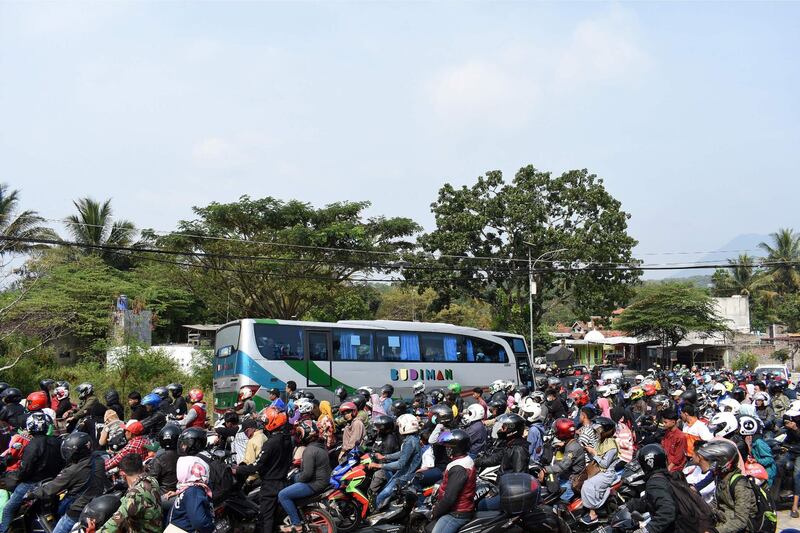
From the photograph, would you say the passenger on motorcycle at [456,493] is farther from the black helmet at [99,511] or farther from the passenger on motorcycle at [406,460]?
the black helmet at [99,511]

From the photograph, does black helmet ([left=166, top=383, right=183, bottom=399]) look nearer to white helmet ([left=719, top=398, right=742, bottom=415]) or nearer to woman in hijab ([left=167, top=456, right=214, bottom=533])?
woman in hijab ([left=167, top=456, right=214, bottom=533])

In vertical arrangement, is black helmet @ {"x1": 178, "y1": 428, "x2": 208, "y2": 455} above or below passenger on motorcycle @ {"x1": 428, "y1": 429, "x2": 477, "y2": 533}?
above

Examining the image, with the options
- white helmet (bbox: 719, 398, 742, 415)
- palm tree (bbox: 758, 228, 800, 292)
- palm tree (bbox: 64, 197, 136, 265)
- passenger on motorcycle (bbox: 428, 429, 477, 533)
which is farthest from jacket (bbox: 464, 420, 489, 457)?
palm tree (bbox: 758, 228, 800, 292)

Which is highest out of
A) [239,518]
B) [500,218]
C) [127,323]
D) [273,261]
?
[500,218]

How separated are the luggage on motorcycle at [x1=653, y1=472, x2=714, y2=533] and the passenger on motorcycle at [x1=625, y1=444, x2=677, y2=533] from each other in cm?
4

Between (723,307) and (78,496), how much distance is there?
58.1m

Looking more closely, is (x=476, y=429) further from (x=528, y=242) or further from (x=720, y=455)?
(x=528, y=242)

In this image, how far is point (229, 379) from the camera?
1856 centimetres

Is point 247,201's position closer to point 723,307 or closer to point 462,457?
point 462,457

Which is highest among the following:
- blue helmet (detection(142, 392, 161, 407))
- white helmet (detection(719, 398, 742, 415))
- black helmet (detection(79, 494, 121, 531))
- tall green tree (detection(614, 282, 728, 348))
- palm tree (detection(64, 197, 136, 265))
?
palm tree (detection(64, 197, 136, 265))

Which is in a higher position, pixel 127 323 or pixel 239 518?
pixel 127 323

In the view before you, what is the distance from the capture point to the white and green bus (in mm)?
18578

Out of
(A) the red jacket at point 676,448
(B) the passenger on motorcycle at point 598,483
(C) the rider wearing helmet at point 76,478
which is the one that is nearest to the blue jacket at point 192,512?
(C) the rider wearing helmet at point 76,478

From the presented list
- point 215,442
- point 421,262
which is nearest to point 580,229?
point 421,262
